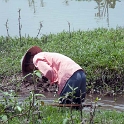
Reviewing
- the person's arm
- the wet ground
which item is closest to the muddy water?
the wet ground

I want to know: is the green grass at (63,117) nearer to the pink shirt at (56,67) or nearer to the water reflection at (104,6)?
the pink shirt at (56,67)

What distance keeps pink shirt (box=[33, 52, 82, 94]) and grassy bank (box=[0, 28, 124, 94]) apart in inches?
29.1

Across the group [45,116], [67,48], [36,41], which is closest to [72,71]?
[45,116]

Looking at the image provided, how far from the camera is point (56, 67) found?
5914mm

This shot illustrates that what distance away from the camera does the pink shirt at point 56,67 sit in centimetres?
553

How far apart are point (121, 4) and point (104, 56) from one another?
7.94 metres

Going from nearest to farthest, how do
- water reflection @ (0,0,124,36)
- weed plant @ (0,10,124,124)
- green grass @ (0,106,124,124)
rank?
1. green grass @ (0,106,124,124)
2. weed plant @ (0,10,124,124)
3. water reflection @ (0,0,124,36)

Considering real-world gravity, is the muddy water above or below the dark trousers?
below

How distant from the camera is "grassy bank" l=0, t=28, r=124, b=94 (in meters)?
6.78

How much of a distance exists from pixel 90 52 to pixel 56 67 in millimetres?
1838

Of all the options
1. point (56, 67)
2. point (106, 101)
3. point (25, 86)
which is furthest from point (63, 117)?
point (25, 86)

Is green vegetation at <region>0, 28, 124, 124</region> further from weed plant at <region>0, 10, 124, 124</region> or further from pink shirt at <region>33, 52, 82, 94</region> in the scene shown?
pink shirt at <region>33, 52, 82, 94</region>

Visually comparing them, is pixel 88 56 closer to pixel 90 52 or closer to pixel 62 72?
pixel 90 52

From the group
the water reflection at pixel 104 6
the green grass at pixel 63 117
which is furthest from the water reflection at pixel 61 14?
the green grass at pixel 63 117
